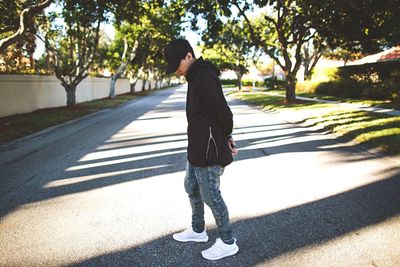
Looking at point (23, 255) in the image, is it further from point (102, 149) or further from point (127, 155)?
point (102, 149)

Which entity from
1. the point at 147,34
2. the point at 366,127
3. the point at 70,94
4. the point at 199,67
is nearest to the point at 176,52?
the point at 199,67

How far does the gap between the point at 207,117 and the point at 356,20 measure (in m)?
15.7

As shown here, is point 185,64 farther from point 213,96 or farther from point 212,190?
point 212,190

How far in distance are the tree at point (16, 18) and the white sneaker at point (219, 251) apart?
11.3 m

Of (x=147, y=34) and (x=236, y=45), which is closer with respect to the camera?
(x=147, y=34)

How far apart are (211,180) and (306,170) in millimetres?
3489

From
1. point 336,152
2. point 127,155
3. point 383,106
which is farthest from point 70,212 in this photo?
point 383,106

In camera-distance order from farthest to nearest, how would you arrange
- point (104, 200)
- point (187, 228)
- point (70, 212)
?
point (104, 200) → point (70, 212) → point (187, 228)

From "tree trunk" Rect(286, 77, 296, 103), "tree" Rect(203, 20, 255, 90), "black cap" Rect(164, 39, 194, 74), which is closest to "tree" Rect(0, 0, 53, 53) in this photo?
"black cap" Rect(164, 39, 194, 74)

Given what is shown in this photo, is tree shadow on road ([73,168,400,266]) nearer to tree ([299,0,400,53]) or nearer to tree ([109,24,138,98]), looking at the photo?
tree ([299,0,400,53])

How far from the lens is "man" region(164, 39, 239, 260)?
110 inches

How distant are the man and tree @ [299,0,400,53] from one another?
Answer: 11590 mm

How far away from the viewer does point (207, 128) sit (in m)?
2.92

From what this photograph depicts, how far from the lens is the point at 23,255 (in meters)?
3.27
